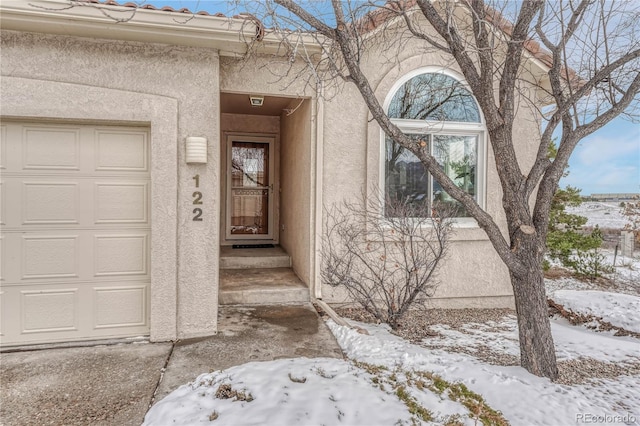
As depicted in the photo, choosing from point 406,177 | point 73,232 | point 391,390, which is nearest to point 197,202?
point 73,232


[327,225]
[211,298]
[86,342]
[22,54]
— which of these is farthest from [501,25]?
[86,342]

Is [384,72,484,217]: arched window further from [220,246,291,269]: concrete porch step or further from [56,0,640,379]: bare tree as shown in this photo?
[220,246,291,269]: concrete porch step

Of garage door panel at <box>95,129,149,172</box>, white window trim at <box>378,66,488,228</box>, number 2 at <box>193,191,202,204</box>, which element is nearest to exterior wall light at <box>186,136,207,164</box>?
number 2 at <box>193,191,202,204</box>

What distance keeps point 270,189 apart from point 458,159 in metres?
4.54

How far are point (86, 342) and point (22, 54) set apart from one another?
3.47m

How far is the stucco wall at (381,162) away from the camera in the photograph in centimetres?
589

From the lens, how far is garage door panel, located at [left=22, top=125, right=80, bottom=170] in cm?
427

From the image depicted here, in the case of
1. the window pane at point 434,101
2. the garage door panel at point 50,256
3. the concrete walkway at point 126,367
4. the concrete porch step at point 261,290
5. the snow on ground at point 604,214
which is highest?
the window pane at point 434,101

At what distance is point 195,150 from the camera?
4406mm

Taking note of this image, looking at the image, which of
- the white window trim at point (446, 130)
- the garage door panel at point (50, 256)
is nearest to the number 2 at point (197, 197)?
the garage door panel at point (50, 256)

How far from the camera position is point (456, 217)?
630cm

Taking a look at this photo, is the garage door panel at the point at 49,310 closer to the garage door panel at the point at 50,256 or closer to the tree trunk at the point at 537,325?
the garage door panel at the point at 50,256

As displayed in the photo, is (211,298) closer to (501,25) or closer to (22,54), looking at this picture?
(22,54)

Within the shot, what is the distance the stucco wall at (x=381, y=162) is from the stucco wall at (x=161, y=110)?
2.06m
